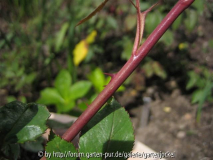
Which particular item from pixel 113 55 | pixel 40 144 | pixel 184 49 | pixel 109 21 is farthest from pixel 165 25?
pixel 184 49

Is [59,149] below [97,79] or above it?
below

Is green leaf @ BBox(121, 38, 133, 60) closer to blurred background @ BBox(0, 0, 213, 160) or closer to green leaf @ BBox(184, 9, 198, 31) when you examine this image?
blurred background @ BBox(0, 0, 213, 160)

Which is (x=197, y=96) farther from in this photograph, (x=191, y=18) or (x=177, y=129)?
(x=191, y=18)

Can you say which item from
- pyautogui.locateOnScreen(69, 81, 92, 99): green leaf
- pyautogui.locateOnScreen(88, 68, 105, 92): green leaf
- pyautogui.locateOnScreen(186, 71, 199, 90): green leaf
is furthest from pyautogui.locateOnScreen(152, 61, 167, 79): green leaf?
pyautogui.locateOnScreen(69, 81, 92, 99): green leaf

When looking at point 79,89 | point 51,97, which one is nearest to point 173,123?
point 79,89

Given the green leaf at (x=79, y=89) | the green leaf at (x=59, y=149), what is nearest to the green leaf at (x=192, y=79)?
the green leaf at (x=79, y=89)

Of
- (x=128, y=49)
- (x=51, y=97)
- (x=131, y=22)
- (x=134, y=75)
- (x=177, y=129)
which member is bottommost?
(x=177, y=129)
